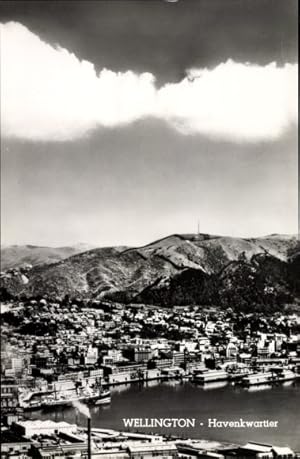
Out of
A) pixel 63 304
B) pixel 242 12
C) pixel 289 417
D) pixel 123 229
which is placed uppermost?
pixel 242 12

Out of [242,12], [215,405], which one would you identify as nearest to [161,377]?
[215,405]

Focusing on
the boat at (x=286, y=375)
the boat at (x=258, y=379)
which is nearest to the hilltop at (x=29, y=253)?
the boat at (x=258, y=379)

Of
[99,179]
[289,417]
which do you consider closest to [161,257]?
[99,179]

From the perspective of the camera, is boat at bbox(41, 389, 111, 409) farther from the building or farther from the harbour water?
the building

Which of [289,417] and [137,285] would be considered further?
[137,285]

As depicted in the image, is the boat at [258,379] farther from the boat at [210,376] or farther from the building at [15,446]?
the building at [15,446]

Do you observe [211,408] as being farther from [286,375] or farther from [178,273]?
[178,273]

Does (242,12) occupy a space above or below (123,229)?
above

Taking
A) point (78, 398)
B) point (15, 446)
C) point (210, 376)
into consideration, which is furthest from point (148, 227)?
point (15, 446)

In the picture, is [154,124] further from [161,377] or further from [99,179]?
[161,377]
